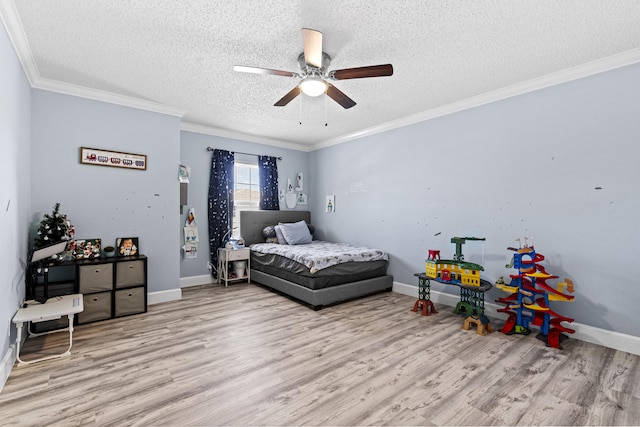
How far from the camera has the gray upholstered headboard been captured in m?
5.20

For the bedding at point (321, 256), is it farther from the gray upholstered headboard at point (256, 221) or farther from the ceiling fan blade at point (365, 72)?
the ceiling fan blade at point (365, 72)

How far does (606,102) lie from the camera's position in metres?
2.68

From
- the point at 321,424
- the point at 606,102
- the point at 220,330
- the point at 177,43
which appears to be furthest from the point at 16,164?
the point at 606,102

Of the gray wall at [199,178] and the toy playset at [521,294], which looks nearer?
the toy playset at [521,294]

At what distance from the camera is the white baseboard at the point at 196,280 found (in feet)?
15.1

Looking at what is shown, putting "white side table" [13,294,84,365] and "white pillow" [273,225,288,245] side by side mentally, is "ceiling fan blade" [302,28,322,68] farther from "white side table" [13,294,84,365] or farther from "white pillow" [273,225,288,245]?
"white pillow" [273,225,288,245]

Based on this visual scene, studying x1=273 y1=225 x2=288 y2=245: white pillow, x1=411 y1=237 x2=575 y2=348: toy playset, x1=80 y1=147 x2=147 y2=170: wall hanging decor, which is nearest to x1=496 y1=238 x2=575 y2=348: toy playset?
x1=411 y1=237 x2=575 y2=348: toy playset

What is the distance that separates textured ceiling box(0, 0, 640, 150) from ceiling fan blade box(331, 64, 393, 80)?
0.27 metres

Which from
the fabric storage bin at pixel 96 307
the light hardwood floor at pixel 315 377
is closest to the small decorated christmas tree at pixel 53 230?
the fabric storage bin at pixel 96 307

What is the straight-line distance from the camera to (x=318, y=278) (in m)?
3.66

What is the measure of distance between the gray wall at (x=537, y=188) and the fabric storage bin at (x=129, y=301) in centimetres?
340

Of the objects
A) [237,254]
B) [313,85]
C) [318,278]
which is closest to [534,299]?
[318,278]

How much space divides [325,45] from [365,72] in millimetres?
446

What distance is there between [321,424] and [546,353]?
7.10 feet
